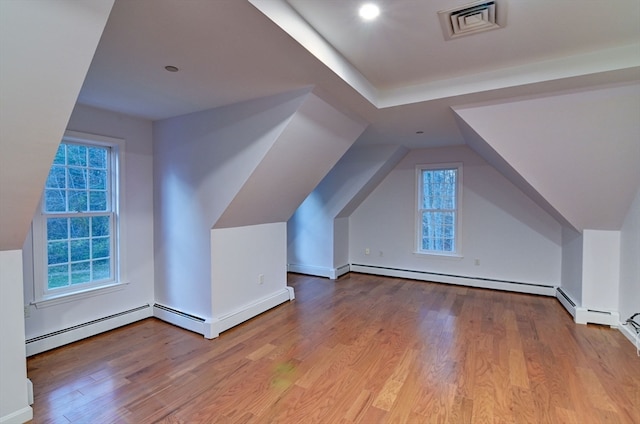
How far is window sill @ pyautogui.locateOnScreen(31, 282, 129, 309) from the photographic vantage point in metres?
2.79

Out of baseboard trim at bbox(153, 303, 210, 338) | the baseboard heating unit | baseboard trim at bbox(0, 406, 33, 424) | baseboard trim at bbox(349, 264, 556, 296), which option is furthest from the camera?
baseboard trim at bbox(349, 264, 556, 296)

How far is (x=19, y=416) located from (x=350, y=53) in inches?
126

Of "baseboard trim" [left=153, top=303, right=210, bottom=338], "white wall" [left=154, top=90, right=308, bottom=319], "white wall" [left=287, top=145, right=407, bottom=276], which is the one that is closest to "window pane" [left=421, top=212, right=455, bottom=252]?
"white wall" [left=287, top=145, right=407, bottom=276]

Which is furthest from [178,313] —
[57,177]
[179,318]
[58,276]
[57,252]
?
[57,177]

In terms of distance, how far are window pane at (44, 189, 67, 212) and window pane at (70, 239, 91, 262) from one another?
1.17ft

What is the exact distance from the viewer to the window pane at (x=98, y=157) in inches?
126

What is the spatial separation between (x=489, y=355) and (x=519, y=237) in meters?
2.57

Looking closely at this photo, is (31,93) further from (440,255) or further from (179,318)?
(440,255)

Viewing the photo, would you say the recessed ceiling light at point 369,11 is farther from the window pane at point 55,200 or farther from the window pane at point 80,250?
the window pane at point 80,250

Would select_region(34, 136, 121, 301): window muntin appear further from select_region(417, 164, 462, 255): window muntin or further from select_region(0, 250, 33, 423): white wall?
select_region(417, 164, 462, 255): window muntin

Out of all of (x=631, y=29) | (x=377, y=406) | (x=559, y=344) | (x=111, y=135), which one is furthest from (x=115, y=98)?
(x=559, y=344)

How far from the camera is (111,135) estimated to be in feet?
10.6

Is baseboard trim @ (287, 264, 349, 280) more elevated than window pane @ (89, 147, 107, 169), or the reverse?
window pane @ (89, 147, 107, 169)

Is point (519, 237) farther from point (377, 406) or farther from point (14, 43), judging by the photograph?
point (14, 43)
